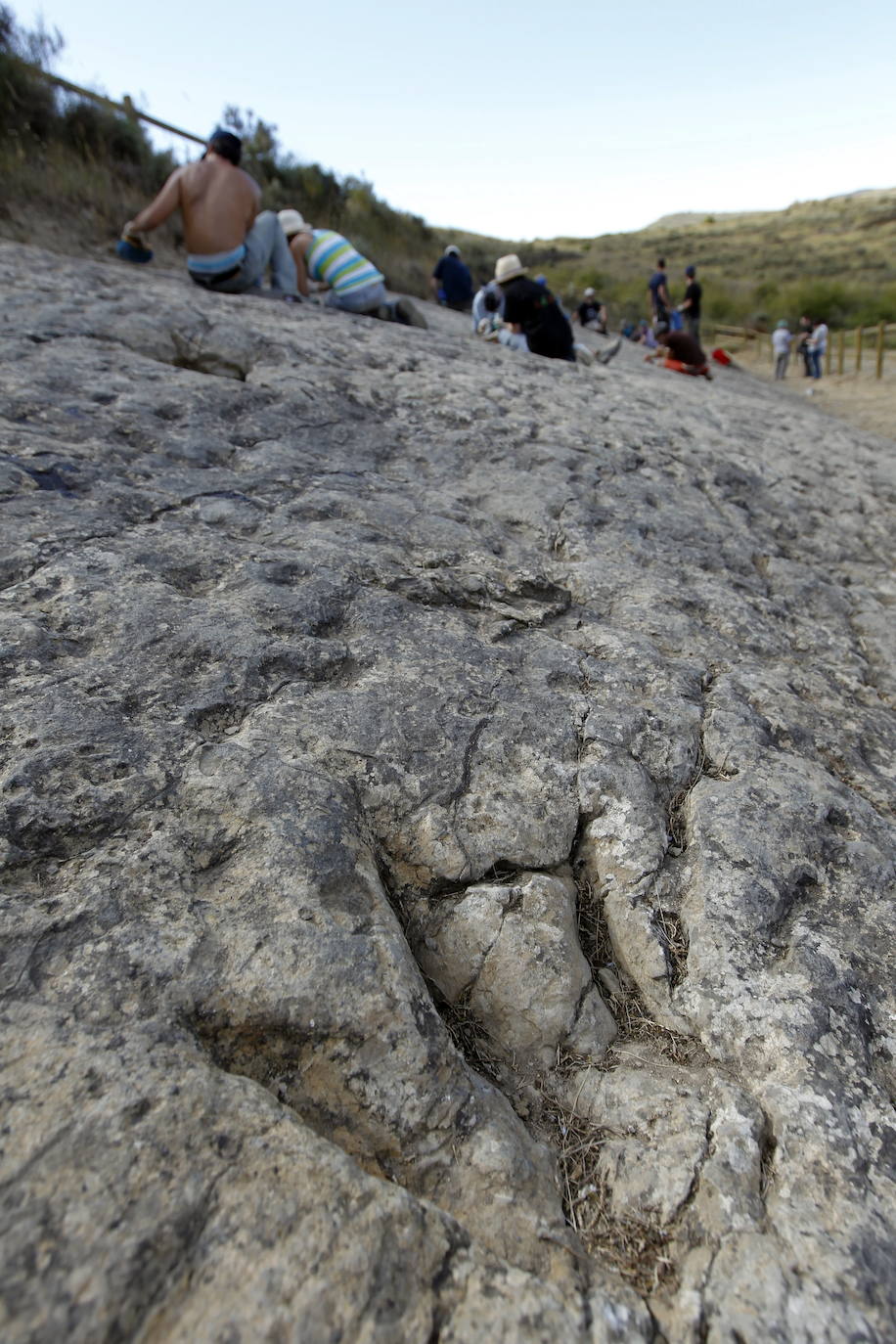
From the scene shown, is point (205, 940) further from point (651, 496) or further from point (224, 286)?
point (224, 286)

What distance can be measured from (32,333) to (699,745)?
3022 millimetres

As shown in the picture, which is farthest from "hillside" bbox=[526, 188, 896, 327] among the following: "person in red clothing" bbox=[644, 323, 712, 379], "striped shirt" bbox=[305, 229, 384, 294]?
"striped shirt" bbox=[305, 229, 384, 294]

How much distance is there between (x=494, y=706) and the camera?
1.83 meters

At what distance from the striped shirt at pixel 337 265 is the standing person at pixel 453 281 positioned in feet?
14.1

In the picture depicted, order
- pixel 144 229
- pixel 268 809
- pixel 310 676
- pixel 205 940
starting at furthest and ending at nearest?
1. pixel 144 229
2. pixel 310 676
3. pixel 268 809
4. pixel 205 940

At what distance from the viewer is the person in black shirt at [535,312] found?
5.70 meters

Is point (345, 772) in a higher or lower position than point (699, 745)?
higher

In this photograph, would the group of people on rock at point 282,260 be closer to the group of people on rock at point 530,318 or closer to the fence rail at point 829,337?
the group of people on rock at point 530,318

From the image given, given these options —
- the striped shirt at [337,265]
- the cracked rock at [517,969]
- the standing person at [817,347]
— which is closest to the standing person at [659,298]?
the standing person at [817,347]

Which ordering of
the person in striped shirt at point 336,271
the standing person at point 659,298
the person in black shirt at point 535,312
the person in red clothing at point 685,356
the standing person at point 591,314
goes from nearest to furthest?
the person in striped shirt at point 336,271 → the person in black shirt at point 535,312 → the person in red clothing at point 685,356 → the standing person at point 659,298 → the standing person at point 591,314

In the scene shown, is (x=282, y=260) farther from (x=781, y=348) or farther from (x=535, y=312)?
(x=781, y=348)

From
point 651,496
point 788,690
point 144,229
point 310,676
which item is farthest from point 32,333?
point 788,690

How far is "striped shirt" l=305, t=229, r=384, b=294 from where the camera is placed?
17.5 feet

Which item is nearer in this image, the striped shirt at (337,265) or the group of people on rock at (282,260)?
the group of people on rock at (282,260)
